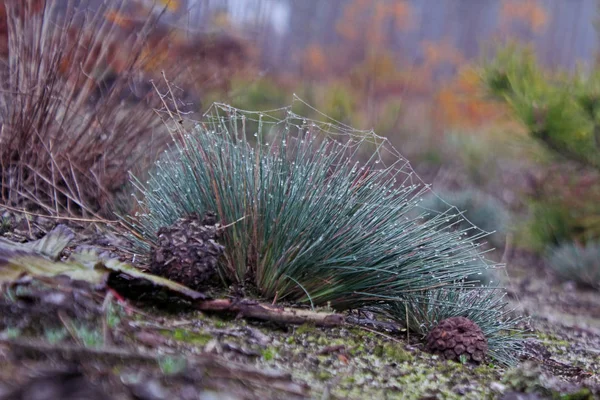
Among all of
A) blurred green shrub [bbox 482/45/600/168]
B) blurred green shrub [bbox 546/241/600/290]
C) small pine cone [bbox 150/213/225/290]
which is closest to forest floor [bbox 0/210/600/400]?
small pine cone [bbox 150/213/225/290]

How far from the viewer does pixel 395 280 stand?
2543 millimetres

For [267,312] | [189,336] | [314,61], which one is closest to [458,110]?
[314,61]

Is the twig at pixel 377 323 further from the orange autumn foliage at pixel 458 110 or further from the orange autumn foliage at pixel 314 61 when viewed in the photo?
the orange autumn foliage at pixel 314 61

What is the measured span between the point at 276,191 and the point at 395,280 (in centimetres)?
55

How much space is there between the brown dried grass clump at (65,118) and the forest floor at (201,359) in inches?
23.2

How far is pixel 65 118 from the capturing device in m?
3.42

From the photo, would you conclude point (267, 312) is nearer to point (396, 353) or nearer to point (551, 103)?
point (396, 353)

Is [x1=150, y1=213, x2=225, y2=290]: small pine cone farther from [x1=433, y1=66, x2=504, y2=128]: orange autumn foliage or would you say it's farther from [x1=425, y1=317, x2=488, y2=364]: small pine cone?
[x1=433, y1=66, x2=504, y2=128]: orange autumn foliage

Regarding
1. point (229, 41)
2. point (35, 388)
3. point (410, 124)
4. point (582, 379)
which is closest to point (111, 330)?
point (35, 388)

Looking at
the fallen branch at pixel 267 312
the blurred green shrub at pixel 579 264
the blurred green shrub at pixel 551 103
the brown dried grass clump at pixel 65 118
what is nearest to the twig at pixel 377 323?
the fallen branch at pixel 267 312

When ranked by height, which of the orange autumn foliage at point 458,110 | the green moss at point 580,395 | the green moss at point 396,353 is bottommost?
the orange autumn foliage at point 458,110

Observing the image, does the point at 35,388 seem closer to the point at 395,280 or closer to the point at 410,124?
the point at 395,280

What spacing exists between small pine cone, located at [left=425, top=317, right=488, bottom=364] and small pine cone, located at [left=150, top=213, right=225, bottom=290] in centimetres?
86

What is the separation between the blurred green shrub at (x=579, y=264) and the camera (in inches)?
223
